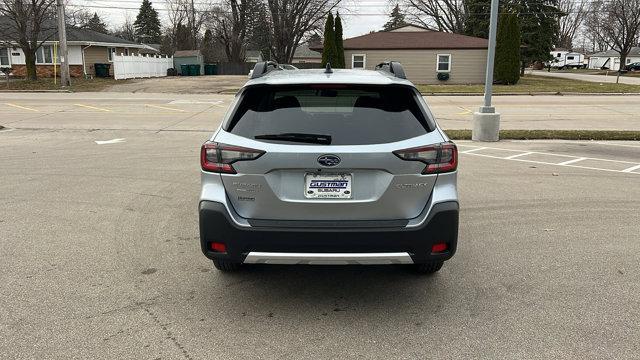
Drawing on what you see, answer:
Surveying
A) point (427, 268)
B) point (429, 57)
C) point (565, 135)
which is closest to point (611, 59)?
point (429, 57)

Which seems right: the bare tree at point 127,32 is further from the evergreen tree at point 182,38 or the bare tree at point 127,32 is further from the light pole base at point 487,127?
the light pole base at point 487,127

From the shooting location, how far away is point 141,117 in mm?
18594

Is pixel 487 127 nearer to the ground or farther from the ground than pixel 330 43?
nearer to the ground

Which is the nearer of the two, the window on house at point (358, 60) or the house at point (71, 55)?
the window on house at point (358, 60)

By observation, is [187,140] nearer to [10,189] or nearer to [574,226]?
[10,189]

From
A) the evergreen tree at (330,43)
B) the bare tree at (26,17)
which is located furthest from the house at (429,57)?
the bare tree at (26,17)

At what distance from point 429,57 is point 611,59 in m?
62.2

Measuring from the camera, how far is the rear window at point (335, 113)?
379 centimetres

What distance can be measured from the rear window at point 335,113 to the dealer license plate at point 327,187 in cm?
26

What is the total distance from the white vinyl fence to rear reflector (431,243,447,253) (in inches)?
1561

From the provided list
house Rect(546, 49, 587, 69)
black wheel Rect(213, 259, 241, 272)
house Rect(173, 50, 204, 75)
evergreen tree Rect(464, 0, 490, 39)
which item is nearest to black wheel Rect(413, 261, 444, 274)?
black wheel Rect(213, 259, 241, 272)

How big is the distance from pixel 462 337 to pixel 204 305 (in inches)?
73.3

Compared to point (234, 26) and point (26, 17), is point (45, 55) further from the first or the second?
point (234, 26)

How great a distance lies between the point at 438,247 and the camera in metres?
3.76
